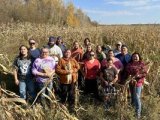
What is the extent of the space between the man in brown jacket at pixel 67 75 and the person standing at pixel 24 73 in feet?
2.11

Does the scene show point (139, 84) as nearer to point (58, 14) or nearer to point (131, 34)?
point (131, 34)

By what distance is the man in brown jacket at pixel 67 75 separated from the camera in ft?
28.6

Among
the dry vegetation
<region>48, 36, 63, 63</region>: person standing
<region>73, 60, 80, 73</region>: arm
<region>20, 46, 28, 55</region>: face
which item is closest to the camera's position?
the dry vegetation

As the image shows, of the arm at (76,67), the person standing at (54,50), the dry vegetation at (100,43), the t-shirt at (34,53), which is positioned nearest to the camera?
the dry vegetation at (100,43)

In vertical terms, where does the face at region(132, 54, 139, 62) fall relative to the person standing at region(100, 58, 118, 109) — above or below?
above

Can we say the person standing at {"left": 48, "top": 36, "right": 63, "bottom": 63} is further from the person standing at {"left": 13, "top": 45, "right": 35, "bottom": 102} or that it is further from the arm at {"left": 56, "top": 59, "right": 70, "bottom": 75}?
the person standing at {"left": 13, "top": 45, "right": 35, "bottom": 102}

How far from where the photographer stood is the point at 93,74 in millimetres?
9094

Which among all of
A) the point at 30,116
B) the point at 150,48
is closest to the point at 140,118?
the point at 150,48

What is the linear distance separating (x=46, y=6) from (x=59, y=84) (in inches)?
1035

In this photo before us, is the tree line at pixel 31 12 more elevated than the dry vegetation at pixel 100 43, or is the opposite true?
the tree line at pixel 31 12

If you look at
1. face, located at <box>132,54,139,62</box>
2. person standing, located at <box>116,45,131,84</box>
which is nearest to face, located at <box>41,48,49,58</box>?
person standing, located at <box>116,45,131,84</box>

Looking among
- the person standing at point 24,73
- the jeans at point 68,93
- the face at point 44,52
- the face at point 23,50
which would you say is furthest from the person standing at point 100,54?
the face at point 23,50

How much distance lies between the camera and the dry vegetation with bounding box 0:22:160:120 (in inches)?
208

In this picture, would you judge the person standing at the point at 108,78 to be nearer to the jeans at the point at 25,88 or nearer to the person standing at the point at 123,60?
the person standing at the point at 123,60
